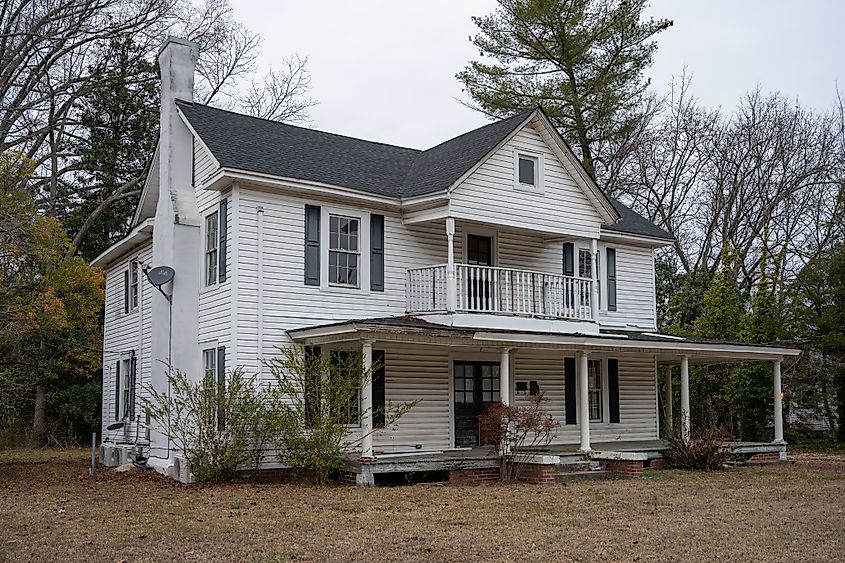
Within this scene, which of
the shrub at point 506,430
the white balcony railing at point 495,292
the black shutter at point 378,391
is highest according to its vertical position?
the white balcony railing at point 495,292

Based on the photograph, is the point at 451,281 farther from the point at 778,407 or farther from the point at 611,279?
the point at 778,407

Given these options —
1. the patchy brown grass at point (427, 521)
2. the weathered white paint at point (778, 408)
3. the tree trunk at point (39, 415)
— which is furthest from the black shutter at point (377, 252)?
the tree trunk at point (39, 415)

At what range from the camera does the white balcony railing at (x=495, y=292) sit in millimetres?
19234

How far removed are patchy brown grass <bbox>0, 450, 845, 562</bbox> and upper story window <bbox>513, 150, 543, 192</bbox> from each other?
7.06 meters

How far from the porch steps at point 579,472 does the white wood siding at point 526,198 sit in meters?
5.45

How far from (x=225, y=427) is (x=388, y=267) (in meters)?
5.10

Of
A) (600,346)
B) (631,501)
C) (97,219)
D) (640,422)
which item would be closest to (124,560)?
(631,501)

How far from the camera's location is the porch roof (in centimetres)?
1655

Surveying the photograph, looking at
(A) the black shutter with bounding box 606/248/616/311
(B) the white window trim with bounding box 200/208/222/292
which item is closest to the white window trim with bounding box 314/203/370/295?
(B) the white window trim with bounding box 200/208/222/292

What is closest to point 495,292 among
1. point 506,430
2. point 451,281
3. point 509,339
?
point 451,281

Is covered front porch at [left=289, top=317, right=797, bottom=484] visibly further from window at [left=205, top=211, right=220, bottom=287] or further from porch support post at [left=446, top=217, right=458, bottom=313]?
window at [left=205, top=211, right=220, bottom=287]

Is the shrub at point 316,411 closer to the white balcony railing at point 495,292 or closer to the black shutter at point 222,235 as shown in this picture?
the black shutter at point 222,235

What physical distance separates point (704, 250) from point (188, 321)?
1038 inches

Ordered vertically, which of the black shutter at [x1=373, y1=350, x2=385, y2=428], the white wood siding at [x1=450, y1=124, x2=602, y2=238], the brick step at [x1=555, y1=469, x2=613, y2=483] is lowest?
the brick step at [x1=555, y1=469, x2=613, y2=483]
